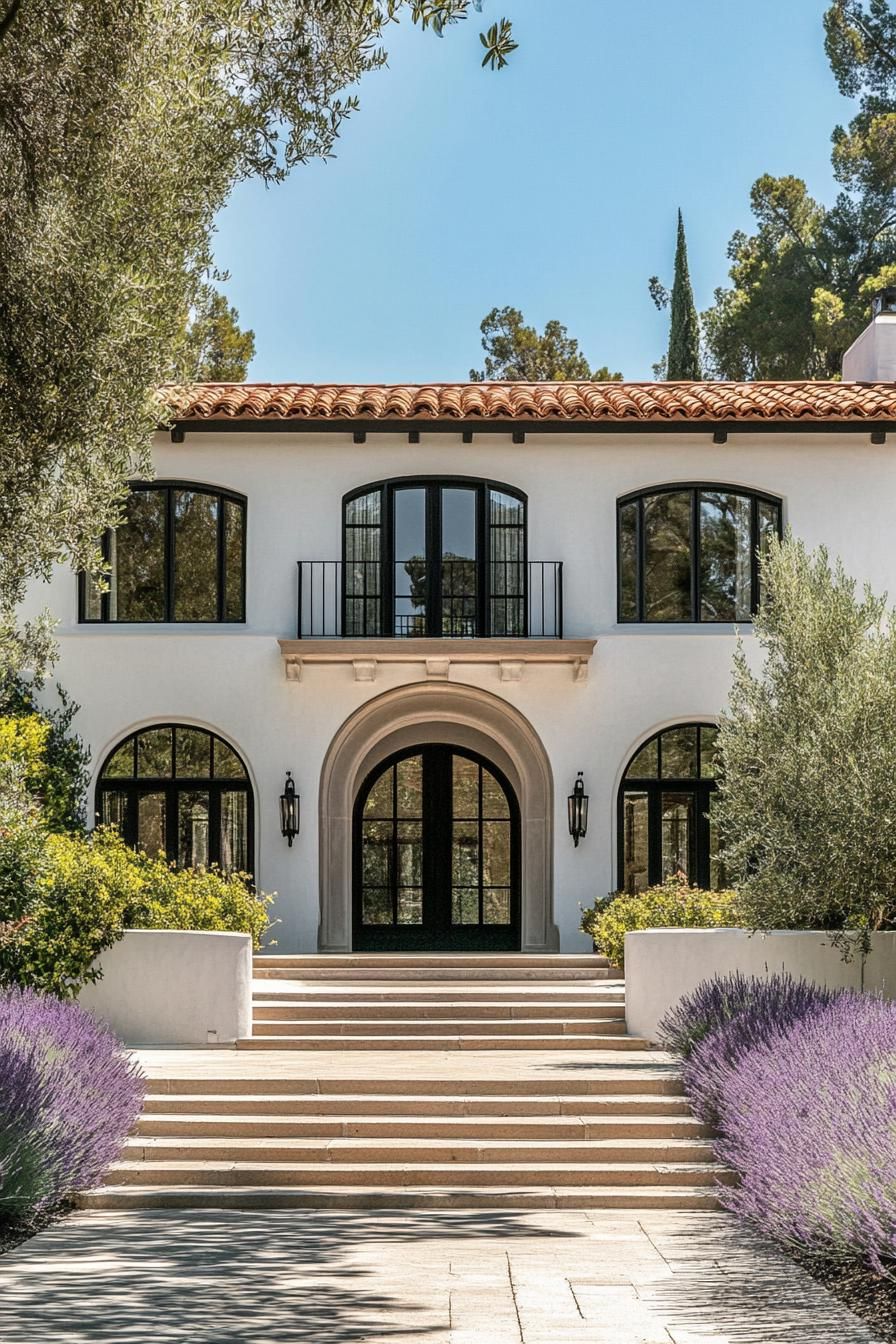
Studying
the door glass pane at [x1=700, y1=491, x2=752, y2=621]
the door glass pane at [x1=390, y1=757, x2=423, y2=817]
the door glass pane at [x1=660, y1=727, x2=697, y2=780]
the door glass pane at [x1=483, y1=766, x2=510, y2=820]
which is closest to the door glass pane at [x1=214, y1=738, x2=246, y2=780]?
the door glass pane at [x1=390, y1=757, x2=423, y2=817]

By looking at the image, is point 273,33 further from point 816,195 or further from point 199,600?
point 816,195

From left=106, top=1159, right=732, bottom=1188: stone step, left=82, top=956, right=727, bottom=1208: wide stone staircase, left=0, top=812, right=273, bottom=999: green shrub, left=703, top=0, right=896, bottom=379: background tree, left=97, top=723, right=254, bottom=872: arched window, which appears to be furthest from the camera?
left=703, top=0, right=896, bottom=379: background tree

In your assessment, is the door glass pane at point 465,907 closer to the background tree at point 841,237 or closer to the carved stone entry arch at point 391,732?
the carved stone entry arch at point 391,732

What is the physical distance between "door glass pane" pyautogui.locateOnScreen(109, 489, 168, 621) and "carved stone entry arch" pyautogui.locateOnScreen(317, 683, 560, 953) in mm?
2782

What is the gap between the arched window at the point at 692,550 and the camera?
1891cm

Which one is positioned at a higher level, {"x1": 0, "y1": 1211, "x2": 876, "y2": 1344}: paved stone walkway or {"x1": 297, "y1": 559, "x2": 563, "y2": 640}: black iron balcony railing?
{"x1": 297, "y1": 559, "x2": 563, "y2": 640}: black iron balcony railing

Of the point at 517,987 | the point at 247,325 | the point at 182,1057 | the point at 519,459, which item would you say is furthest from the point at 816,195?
the point at 182,1057

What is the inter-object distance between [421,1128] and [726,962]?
386 cm

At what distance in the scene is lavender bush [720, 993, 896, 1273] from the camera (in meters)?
7.40

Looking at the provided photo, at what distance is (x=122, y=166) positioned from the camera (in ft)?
28.8

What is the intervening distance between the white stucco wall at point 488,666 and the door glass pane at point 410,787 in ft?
6.01

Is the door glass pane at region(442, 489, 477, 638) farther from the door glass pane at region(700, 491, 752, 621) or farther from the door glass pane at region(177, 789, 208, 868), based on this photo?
the door glass pane at region(177, 789, 208, 868)

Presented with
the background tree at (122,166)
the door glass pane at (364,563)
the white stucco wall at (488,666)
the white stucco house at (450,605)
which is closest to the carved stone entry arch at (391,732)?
the white stucco house at (450,605)

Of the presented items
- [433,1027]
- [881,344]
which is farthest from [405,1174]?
[881,344]
